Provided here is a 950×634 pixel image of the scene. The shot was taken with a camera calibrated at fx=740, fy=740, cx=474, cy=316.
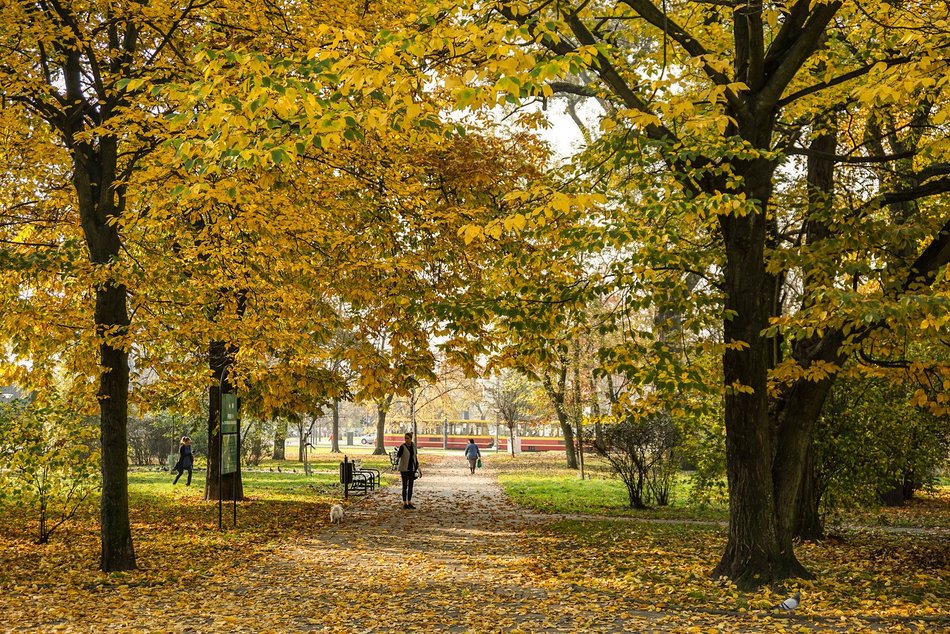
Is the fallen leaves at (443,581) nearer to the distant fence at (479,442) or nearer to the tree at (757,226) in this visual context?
the tree at (757,226)

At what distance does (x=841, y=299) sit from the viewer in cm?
638

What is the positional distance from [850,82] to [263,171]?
7504 mm

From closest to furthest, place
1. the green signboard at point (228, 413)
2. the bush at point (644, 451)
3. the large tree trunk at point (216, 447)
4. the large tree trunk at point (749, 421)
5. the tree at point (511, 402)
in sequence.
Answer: the large tree trunk at point (749, 421) → the green signboard at point (228, 413) → the bush at point (644, 451) → the large tree trunk at point (216, 447) → the tree at point (511, 402)

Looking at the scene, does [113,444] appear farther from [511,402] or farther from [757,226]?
[511,402]

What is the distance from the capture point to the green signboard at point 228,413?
1311cm

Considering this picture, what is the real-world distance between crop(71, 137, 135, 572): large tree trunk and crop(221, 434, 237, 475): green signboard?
11.6 feet

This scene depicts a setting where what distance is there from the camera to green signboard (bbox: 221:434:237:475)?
13.2 m

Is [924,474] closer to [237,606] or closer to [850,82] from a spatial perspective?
[850,82]

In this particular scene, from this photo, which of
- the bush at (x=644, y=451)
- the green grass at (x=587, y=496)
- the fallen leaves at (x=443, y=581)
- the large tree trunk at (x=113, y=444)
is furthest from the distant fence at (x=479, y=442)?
the large tree trunk at (x=113, y=444)

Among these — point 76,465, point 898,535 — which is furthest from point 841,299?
point 76,465

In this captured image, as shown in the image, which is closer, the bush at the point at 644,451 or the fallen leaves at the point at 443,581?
the fallen leaves at the point at 443,581

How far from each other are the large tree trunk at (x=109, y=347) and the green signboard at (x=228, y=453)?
139 inches

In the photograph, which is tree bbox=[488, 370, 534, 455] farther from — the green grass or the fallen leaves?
the fallen leaves

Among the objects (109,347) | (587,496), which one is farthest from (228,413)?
(587,496)
